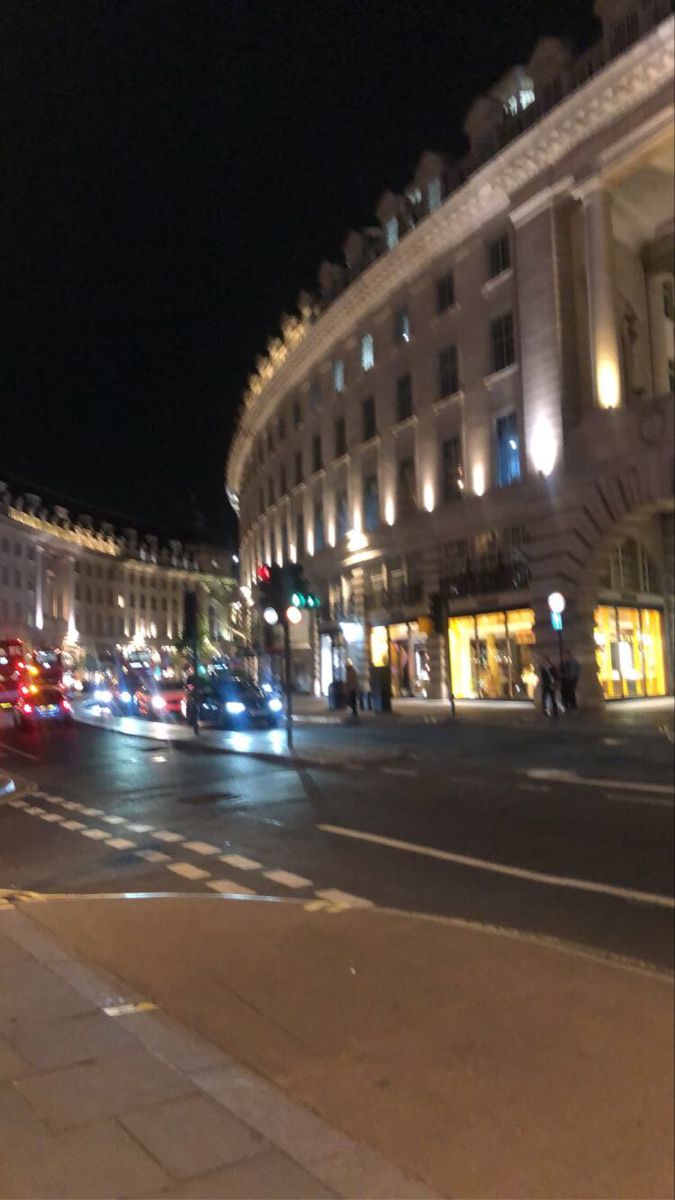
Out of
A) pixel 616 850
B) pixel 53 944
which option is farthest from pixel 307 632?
pixel 53 944

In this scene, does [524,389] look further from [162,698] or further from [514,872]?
[514,872]

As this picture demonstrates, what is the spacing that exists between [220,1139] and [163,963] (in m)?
2.12

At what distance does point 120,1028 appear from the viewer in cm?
461

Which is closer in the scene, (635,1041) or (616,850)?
(635,1041)

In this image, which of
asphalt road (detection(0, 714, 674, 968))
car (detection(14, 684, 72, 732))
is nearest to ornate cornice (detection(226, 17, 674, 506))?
asphalt road (detection(0, 714, 674, 968))

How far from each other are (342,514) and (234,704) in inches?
650

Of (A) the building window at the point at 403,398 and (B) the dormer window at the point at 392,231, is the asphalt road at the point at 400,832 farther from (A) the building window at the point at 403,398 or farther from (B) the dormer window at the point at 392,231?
(B) the dormer window at the point at 392,231

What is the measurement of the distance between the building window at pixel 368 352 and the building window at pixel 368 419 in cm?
134

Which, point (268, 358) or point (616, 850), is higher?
point (268, 358)

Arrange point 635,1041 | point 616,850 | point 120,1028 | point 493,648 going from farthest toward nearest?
point 493,648 < point 616,850 < point 120,1028 < point 635,1041

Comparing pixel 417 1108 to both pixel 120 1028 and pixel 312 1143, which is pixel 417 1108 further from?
pixel 120 1028

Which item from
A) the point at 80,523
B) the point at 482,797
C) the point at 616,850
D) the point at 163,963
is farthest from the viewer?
the point at 80,523

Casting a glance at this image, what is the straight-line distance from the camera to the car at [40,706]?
119ft

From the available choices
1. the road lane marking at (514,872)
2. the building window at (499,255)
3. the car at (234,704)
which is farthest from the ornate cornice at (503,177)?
the road lane marking at (514,872)
